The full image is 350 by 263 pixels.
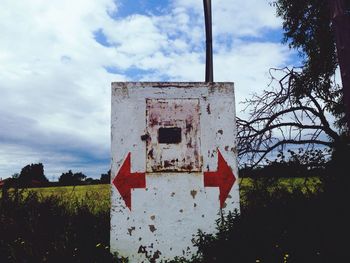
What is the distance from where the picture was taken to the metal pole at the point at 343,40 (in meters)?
5.54

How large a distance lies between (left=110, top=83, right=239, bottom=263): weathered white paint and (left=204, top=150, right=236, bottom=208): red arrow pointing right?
0.05 meters

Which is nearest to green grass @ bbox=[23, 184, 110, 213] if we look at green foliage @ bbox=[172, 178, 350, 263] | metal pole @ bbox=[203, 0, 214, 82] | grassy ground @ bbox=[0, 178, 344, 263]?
grassy ground @ bbox=[0, 178, 344, 263]

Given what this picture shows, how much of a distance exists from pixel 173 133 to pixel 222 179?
85cm

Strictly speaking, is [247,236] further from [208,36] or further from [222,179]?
[208,36]

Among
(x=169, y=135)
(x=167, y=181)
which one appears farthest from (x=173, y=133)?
(x=167, y=181)

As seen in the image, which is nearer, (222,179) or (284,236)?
Result: (284,236)

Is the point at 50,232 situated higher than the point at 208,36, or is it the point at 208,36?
the point at 208,36

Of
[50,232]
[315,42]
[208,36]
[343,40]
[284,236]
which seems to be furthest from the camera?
[315,42]

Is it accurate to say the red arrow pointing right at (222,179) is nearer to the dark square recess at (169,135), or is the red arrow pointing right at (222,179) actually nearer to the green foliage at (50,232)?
the dark square recess at (169,135)

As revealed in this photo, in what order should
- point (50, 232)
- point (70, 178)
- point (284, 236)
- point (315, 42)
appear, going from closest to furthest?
point (284, 236) < point (50, 232) < point (315, 42) < point (70, 178)

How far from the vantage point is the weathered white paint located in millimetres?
4410

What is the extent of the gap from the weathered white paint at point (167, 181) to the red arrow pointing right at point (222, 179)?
5cm

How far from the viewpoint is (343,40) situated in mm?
5637

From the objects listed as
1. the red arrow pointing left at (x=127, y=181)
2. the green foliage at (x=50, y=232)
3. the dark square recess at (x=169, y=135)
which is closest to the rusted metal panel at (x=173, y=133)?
the dark square recess at (x=169, y=135)
